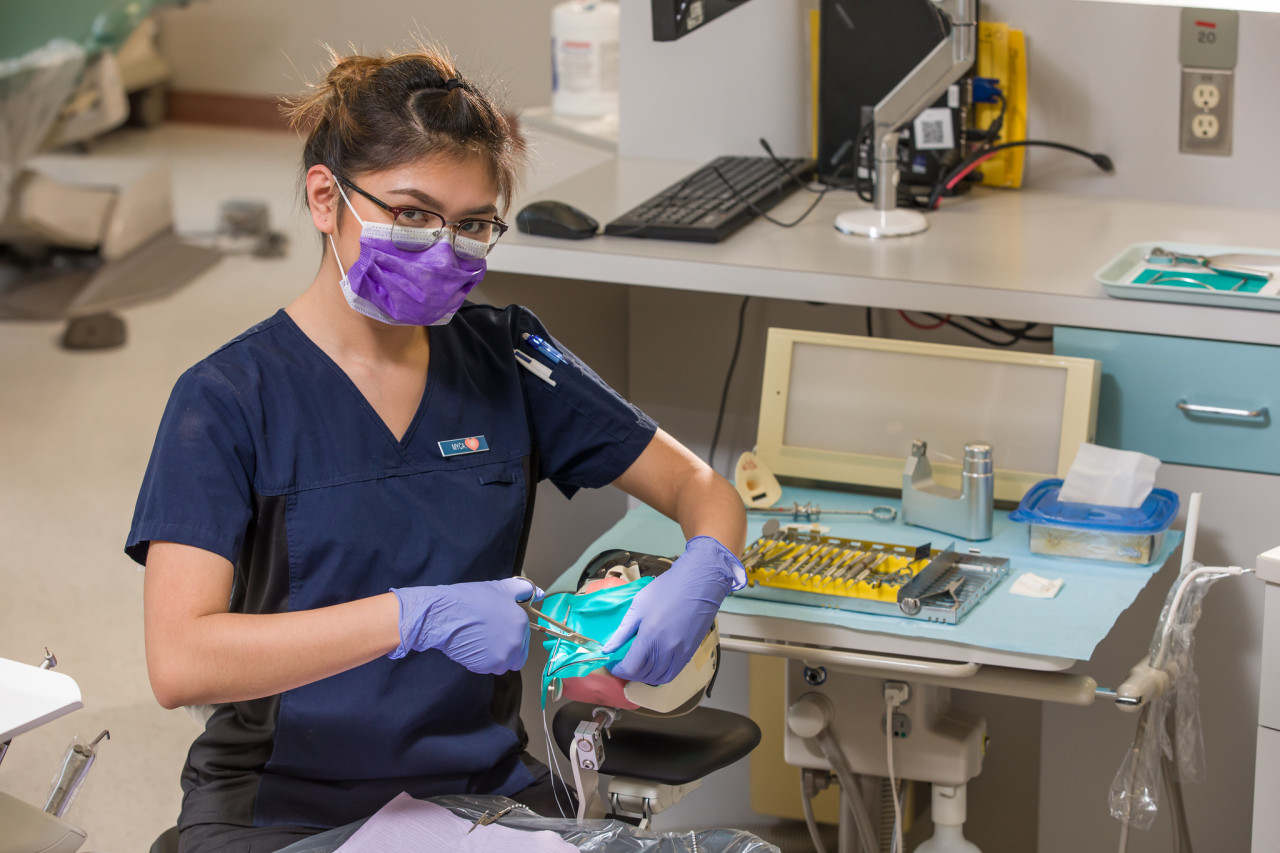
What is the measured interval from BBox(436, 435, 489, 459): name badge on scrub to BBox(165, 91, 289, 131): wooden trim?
5453 millimetres

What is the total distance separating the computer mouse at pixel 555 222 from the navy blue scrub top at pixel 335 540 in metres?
0.51

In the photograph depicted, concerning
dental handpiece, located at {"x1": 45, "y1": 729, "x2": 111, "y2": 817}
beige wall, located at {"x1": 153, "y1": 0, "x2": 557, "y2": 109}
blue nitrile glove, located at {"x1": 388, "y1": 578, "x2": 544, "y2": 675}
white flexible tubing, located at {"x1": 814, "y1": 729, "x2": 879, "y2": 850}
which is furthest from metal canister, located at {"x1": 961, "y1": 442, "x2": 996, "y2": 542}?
beige wall, located at {"x1": 153, "y1": 0, "x2": 557, "y2": 109}

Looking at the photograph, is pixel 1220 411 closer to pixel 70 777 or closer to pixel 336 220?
pixel 336 220

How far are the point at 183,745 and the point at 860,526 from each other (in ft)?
4.57

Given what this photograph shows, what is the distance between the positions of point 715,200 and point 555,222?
254mm

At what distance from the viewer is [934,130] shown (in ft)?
6.90

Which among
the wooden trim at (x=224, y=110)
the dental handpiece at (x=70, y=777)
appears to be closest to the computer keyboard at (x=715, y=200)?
the dental handpiece at (x=70, y=777)

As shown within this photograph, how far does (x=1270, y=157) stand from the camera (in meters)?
2.00

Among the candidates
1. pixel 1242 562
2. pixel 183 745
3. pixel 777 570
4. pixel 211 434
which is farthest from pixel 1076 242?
pixel 183 745

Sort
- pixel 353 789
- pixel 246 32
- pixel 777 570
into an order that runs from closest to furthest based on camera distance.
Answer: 1. pixel 353 789
2. pixel 777 570
3. pixel 246 32

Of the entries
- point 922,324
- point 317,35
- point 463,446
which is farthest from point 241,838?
point 317,35

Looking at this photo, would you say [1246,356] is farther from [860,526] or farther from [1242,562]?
[860,526]

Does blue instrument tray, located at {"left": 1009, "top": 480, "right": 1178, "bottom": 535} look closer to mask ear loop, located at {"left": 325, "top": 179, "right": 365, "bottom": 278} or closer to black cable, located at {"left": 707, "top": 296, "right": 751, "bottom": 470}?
black cable, located at {"left": 707, "top": 296, "right": 751, "bottom": 470}

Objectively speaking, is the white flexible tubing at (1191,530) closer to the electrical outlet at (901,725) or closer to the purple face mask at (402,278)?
the electrical outlet at (901,725)
